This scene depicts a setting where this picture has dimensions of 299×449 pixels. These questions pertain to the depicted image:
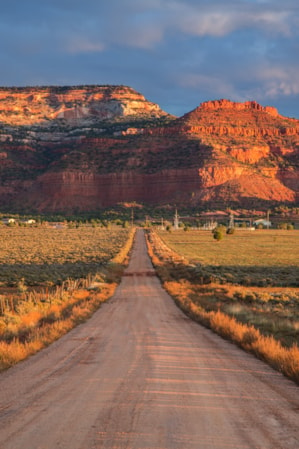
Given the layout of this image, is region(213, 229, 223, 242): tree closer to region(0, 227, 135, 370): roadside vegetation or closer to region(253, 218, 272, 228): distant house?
region(0, 227, 135, 370): roadside vegetation

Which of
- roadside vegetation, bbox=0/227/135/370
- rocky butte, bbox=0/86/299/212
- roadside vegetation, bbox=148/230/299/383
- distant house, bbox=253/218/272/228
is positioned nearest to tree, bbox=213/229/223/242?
roadside vegetation, bbox=148/230/299/383

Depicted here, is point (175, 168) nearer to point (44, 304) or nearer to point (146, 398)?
point (44, 304)

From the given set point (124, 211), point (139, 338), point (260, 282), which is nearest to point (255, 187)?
point (124, 211)

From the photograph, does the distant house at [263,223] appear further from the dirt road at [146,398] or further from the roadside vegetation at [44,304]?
the dirt road at [146,398]

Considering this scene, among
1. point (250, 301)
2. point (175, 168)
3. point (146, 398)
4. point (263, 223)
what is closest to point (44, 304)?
point (250, 301)

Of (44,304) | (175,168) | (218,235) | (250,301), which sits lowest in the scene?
(250,301)

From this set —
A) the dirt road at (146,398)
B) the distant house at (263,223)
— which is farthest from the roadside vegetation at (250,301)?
the distant house at (263,223)

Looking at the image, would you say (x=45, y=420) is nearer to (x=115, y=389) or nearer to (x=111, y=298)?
(x=115, y=389)

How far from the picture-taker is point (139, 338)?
13945 mm

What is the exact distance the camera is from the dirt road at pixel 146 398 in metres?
6.05

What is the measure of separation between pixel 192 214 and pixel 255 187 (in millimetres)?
24316

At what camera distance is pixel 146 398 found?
777cm

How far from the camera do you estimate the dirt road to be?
19.8 ft

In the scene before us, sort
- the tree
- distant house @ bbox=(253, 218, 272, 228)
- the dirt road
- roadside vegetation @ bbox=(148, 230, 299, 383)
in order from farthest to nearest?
distant house @ bbox=(253, 218, 272, 228) < the tree < roadside vegetation @ bbox=(148, 230, 299, 383) < the dirt road
